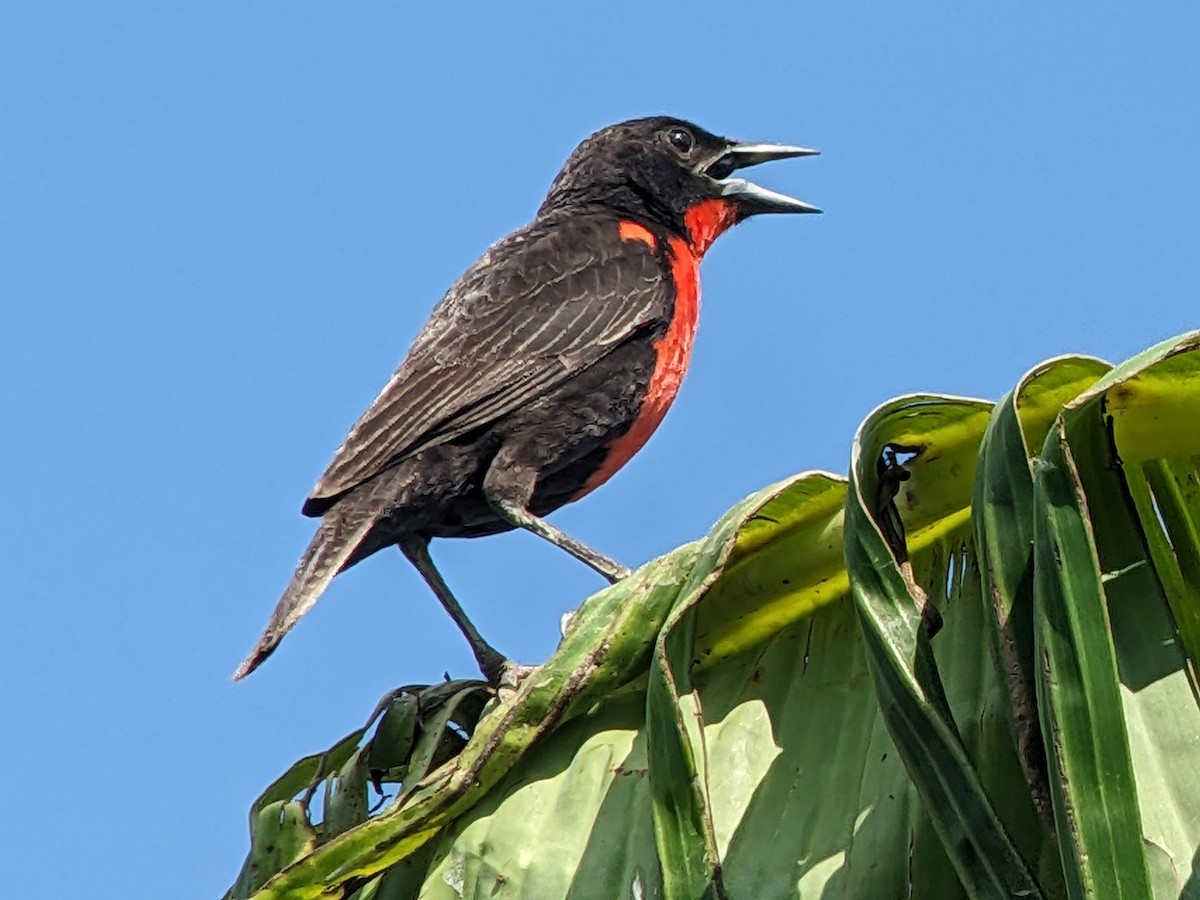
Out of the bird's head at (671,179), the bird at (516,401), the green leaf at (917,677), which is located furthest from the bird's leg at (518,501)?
the green leaf at (917,677)

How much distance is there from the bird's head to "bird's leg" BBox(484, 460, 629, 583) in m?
1.33

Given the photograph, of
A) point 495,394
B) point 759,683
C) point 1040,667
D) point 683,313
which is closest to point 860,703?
point 759,683

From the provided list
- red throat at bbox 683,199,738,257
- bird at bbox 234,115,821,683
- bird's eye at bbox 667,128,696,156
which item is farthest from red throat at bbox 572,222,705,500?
bird's eye at bbox 667,128,696,156

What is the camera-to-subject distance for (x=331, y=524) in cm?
446

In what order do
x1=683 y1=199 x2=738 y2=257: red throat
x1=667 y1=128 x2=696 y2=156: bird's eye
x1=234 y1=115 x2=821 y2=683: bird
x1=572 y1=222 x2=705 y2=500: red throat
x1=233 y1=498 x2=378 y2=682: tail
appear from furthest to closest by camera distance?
x1=667 y1=128 x2=696 y2=156: bird's eye, x1=683 y1=199 x2=738 y2=257: red throat, x1=572 y1=222 x2=705 y2=500: red throat, x1=234 y1=115 x2=821 y2=683: bird, x1=233 y1=498 x2=378 y2=682: tail

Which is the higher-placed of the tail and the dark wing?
the dark wing

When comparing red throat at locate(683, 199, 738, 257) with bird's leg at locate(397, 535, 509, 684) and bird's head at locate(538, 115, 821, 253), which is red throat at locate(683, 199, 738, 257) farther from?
bird's leg at locate(397, 535, 509, 684)

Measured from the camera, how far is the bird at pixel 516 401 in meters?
4.62

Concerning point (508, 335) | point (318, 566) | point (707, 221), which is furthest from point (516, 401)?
point (707, 221)

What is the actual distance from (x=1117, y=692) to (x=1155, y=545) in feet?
1.17

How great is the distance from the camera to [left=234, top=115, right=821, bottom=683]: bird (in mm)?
4621

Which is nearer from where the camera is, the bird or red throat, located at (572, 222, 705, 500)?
the bird

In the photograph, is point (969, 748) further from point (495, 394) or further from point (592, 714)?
point (495, 394)

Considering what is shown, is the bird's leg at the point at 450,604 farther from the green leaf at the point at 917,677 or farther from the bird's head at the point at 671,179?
the green leaf at the point at 917,677
